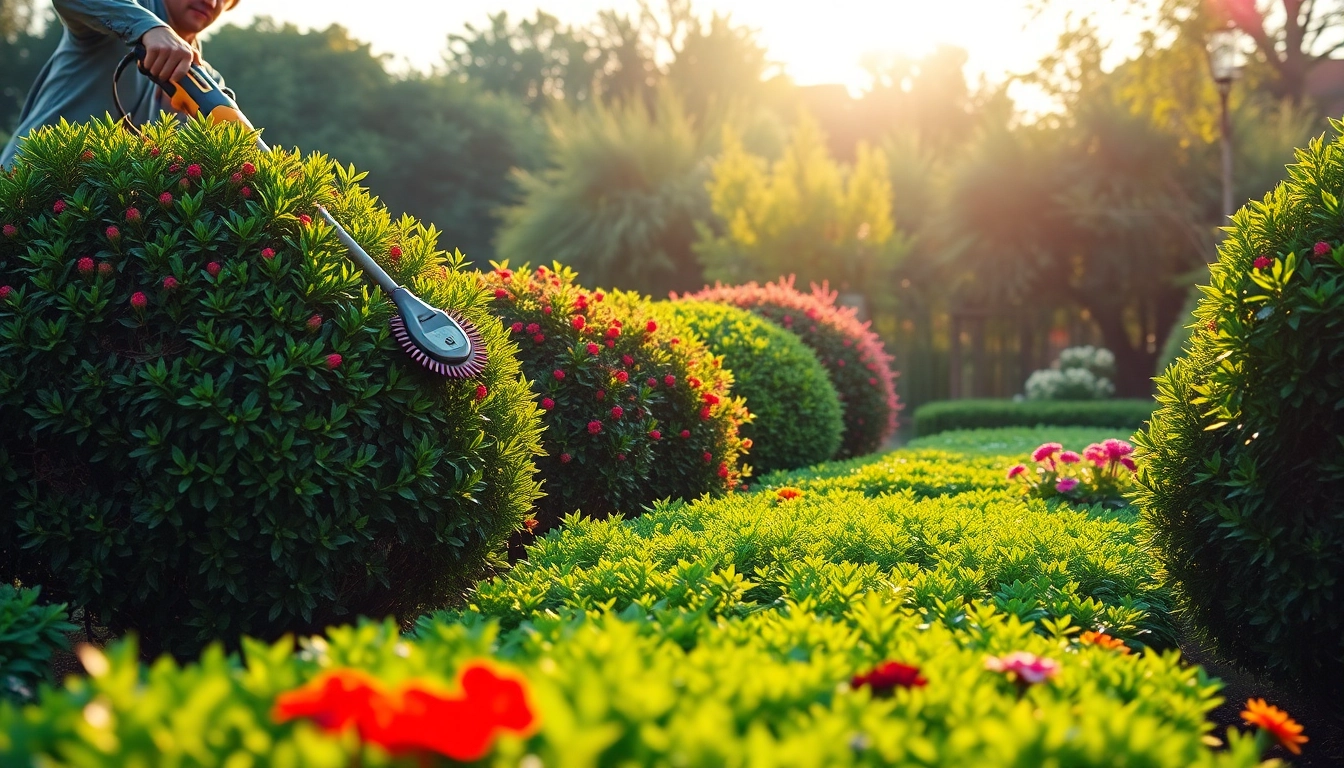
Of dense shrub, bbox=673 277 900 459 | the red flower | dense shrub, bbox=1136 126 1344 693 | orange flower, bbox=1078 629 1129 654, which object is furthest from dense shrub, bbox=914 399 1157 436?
the red flower

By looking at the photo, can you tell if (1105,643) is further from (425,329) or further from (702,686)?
(425,329)

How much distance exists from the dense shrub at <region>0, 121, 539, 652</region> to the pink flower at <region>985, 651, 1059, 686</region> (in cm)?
204

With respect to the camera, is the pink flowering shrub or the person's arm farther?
the pink flowering shrub

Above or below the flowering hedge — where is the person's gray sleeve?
above

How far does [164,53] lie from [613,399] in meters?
2.65

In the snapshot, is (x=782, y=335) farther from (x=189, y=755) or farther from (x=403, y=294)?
(x=189, y=755)

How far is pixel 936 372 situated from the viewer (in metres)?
26.5

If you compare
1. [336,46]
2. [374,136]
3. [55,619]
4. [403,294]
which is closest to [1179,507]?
[403,294]

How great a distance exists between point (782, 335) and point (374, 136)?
31.9 meters

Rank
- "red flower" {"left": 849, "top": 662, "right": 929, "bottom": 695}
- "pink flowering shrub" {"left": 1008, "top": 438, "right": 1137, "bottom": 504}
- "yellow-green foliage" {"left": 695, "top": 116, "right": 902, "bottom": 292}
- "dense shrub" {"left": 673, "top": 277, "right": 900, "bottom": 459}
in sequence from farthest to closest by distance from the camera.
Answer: "yellow-green foliage" {"left": 695, "top": 116, "right": 902, "bottom": 292} → "dense shrub" {"left": 673, "top": 277, "right": 900, "bottom": 459} → "pink flowering shrub" {"left": 1008, "top": 438, "right": 1137, "bottom": 504} → "red flower" {"left": 849, "top": 662, "right": 929, "bottom": 695}

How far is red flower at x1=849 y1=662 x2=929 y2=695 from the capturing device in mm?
2264

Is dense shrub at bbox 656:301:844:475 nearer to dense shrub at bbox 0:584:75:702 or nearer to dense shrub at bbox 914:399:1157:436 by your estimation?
dense shrub at bbox 0:584:75:702

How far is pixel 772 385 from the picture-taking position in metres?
8.93

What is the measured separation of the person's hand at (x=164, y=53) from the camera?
4.20 m
